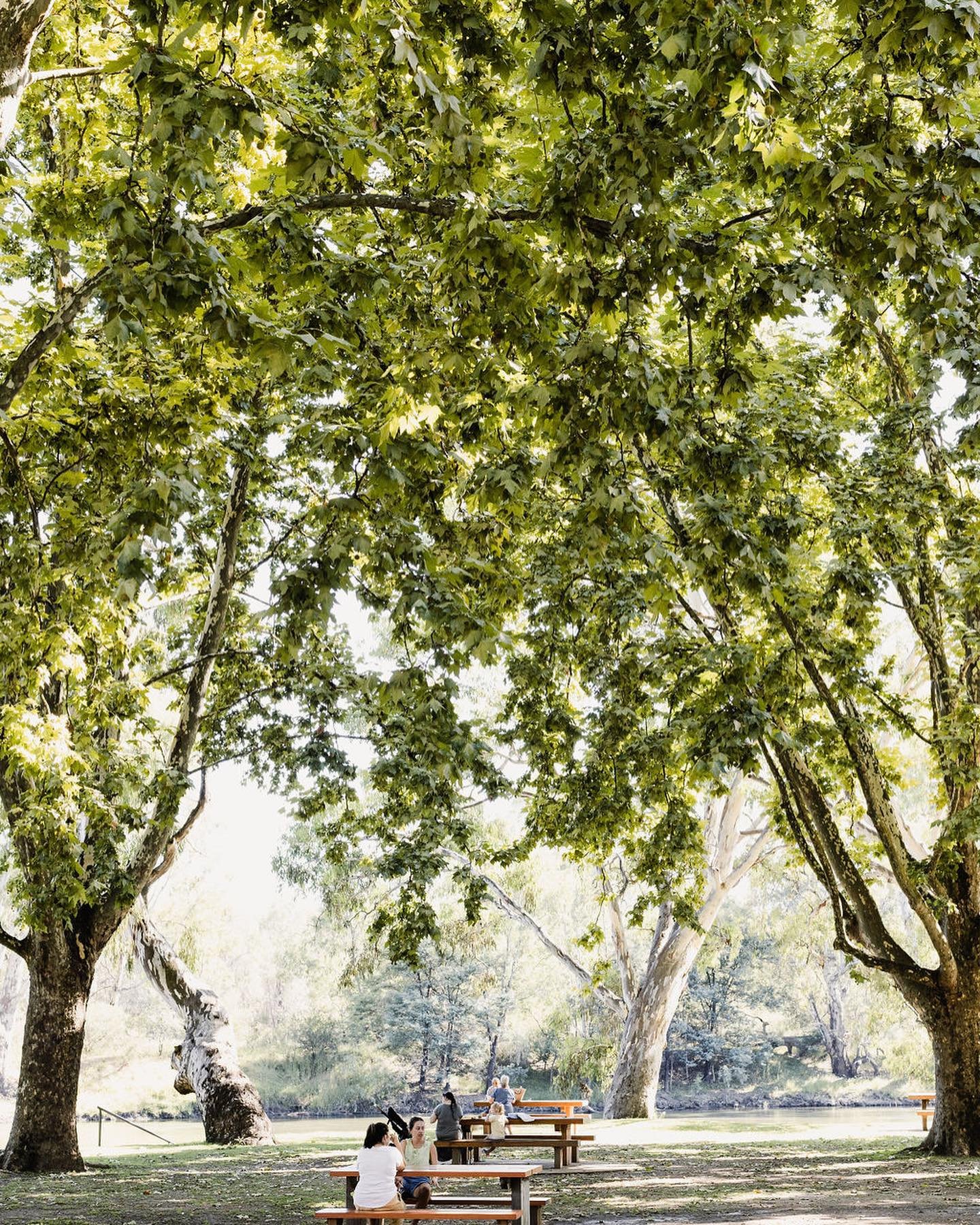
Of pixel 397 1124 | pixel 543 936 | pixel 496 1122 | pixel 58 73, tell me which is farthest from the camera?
pixel 543 936

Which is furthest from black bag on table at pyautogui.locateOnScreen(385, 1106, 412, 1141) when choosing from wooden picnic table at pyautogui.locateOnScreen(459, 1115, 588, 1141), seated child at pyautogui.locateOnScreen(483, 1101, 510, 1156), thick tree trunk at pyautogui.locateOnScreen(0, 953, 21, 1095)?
thick tree trunk at pyautogui.locateOnScreen(0, 953, 21, 1095)

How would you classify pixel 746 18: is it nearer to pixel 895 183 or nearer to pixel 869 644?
pixel 895 183

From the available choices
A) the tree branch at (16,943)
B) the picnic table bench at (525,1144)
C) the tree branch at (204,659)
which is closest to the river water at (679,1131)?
the picnic table bench at (525,1144)

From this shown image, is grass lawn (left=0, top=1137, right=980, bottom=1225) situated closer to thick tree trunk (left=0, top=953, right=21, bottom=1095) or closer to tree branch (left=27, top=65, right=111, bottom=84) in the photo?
tree branch (left=27, top=65, right=111, bottom=84)

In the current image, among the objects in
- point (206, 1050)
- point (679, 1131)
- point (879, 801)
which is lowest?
point (679, 1131)

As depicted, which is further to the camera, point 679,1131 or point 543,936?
point 543,936

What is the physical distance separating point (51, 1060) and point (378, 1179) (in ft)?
29.1

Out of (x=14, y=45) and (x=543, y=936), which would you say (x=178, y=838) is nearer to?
(x=543, y=936)

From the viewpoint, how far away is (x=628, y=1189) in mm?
12328

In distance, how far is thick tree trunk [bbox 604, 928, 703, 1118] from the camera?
24.8 meters

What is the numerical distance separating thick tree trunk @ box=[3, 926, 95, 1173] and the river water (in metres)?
5.24

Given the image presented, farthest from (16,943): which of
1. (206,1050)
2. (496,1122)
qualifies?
(496,1122)

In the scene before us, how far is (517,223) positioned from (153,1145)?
20.8 metres

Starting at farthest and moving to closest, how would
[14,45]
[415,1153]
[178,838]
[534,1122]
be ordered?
[178,838] < [534,1122] < [415,1153] < [14,45]
